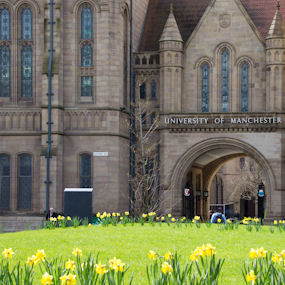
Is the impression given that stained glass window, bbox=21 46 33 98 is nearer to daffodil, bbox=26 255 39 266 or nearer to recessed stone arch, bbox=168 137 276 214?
recessed stone arch, bbox=168 137 276 214

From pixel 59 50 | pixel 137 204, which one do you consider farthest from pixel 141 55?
pixel 137 204

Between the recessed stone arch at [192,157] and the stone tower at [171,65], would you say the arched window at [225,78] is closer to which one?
the recessed stone arch at [192,157]

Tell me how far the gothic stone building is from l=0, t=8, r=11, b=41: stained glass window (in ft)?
0.19

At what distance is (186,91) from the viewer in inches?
1925

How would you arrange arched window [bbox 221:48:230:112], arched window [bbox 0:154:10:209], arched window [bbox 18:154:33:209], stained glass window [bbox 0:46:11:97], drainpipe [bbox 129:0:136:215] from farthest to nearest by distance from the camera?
arched window [bbox 221:48:230:112] → drainpipe [bbox 129:0:136:215] → stained glass window [bbox 0:46:11:97] → arched window [bbox 0:154:10:209] → arched window [bbox 18:154:33:209]

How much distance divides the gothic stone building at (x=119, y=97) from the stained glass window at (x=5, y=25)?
58 mm

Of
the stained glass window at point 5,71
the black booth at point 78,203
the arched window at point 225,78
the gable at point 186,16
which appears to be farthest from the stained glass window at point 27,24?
the black booth at point 78,203

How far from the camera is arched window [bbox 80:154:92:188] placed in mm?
46094

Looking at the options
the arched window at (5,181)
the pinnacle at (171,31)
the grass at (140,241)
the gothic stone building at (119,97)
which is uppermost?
the pinnacle at (171,31)

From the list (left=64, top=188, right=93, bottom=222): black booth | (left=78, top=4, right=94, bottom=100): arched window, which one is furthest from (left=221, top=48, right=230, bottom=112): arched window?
(left=64, top=188, right=93, bottom=222): black booth

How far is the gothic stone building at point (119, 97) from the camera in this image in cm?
4594

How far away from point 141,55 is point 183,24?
3.85m

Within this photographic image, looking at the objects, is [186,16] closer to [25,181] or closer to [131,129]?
[131,129]

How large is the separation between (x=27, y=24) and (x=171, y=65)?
8.67 metres
